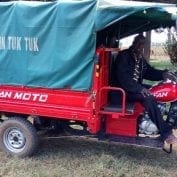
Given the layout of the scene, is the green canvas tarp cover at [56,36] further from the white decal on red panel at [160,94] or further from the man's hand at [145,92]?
the white decal on red panel at [160,94]

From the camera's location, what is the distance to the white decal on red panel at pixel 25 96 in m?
7.00

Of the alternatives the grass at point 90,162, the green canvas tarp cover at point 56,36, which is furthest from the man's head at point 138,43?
the grass at point 90,162

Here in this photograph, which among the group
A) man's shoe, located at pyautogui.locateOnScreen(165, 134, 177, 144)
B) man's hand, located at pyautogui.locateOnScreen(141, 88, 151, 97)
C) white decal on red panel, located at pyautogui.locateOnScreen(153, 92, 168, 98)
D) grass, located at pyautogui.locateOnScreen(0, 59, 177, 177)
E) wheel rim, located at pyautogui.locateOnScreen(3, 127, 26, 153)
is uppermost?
man's hand, located at pyautogui.locateOnScreen(141, 88, 151, 97)

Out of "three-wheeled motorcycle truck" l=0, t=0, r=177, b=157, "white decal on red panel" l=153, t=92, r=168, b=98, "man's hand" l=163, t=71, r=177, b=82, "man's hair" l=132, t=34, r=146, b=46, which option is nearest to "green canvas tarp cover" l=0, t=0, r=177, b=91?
"three-wheeled motorcycle truck" l=0, t=0, r=177, b=157

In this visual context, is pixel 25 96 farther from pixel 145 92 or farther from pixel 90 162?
pixel 145 92

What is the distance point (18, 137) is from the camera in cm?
729

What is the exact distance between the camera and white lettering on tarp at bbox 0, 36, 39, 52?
7.00 meters

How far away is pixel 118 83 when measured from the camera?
23.8 feet

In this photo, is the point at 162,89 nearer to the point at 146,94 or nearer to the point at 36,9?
the point at 146,94

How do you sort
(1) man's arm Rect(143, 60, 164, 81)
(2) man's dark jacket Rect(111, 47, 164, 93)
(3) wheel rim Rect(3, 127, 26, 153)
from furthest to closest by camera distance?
(1) man's arm Rect(143, 60, 164, 81) → (3) wheel rim Rect(3, 127, 26, 153) → (2) man's dark jacket Rect(111, 47, 164, 93)

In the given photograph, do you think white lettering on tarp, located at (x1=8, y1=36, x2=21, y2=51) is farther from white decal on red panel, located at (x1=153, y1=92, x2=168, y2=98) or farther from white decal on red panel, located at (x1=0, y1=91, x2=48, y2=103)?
white decal on red panel, located at (x1=153, y1=92, x2=168, y2=98)

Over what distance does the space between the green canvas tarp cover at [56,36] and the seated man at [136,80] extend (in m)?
0.52

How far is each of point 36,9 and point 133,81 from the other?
1.71 meters

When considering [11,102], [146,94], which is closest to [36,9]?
[11,102]
